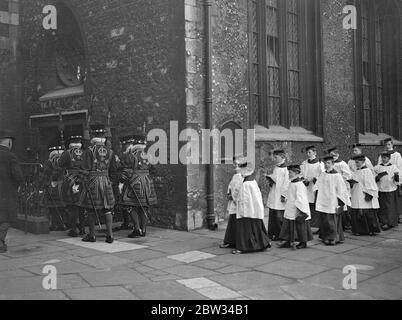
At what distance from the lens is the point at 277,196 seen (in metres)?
8.53

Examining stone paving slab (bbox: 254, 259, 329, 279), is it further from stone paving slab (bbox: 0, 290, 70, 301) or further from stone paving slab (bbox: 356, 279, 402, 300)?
stone paving slab (bbox: 0, 290, 70, 301)

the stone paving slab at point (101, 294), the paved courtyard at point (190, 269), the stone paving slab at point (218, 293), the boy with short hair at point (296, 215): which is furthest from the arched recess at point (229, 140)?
the stone paving slab at point (101, 294)

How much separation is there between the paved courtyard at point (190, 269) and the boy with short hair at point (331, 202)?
23 cm

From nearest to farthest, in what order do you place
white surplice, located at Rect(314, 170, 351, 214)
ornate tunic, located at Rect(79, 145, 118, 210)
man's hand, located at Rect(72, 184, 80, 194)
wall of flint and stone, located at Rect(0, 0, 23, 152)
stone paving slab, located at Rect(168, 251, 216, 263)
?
stone paving slab, located at Rect(168, 251, 216, 263)
ornate tunic, located at Rect(79, 145, 118, 210)
white surplice, located at Rect(314, 170, 351, 214)
man's hand, located at Rect(72, 184, 80, 194)
wall of flint and stone, located at Rect(0, 0, 23, 152)

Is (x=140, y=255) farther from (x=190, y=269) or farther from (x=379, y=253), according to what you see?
(x=379, y=253)

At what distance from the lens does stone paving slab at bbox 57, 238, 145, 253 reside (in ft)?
25.4

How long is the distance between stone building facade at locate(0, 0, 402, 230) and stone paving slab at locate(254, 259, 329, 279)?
300 cm

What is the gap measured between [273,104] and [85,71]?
4713 mm

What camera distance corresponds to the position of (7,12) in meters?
13.2

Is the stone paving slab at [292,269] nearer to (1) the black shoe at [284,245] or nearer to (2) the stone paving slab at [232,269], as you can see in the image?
(2) the stone paving slab at [232,269]

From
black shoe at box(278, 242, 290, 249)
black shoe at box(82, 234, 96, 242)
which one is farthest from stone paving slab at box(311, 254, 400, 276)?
black shoe at box(82, 234, 96, 242)

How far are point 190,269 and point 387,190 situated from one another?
5.52 m

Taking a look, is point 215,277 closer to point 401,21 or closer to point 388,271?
point 388,271

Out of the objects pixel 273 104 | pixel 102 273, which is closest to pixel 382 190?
pixel 273 104
